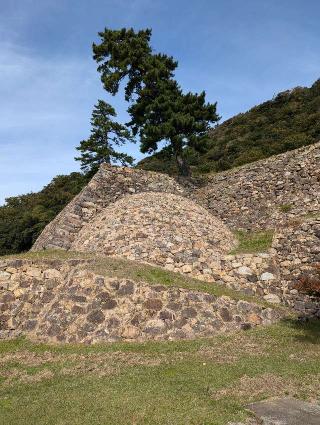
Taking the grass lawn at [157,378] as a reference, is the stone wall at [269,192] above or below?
above

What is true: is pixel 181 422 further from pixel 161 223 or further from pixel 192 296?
pixel 161 223

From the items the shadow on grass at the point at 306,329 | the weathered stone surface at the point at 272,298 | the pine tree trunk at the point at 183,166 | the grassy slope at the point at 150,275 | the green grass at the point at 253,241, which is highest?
the pine tree trunk at the point at 183,166

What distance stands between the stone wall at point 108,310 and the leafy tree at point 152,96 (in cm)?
1742

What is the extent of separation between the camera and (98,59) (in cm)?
3444

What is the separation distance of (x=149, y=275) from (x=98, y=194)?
37.1ft

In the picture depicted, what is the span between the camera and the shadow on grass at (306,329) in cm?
1377

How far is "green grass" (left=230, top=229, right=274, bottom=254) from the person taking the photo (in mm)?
20406

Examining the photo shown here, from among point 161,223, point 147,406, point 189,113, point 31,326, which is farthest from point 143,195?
point 147,406

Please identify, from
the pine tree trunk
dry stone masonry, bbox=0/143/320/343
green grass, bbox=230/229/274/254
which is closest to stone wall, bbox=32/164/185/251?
dry stone masonry, bbox=0/143/320/343

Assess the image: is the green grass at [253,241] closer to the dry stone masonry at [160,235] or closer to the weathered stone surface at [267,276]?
the dry stone masonry at [160,235]

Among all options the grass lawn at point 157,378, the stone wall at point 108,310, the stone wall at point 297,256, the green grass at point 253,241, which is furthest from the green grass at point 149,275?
the green grass at point 253,241

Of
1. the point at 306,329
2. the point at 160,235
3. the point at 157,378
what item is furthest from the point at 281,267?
the point at 157,378

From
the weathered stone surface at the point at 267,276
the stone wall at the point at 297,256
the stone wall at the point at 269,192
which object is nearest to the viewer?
the stone wall at the point at 297,256

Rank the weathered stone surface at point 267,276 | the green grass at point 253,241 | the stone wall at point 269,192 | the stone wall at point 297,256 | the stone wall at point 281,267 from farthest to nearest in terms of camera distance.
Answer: the stone wall at point 269,192, the green grass at point 253,241, the weathered stone surface at point 267,276, the stone wall at point 281,267, the stone wall at point 297,256
